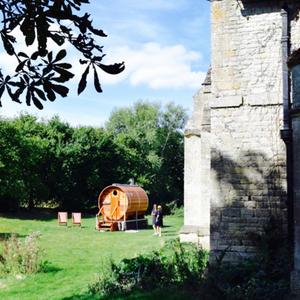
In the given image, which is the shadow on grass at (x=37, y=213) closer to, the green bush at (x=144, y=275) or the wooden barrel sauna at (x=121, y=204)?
the wooden barrel sauna at (x=121, y=204)

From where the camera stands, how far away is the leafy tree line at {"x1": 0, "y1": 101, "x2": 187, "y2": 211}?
22.4 m

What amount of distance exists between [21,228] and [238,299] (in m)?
13.5

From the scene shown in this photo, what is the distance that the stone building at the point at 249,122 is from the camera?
22.1 feet

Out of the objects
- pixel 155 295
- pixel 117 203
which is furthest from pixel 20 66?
pixel 117 203

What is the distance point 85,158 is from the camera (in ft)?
89.7

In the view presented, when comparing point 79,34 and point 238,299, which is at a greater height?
point 79,34

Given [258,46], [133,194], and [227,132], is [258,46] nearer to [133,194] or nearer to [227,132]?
[227,132]

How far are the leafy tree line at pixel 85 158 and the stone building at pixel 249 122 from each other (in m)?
16.7

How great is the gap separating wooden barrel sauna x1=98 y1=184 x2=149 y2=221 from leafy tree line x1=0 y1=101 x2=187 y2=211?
622 centimetres

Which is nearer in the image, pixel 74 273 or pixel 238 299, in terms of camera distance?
pixel 238 299

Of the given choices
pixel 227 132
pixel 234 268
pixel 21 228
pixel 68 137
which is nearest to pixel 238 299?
pixel 234 268

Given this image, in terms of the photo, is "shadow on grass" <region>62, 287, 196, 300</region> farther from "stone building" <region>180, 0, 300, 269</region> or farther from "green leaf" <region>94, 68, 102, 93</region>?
"green leaf" <region>94, 68, 102, 93</region>

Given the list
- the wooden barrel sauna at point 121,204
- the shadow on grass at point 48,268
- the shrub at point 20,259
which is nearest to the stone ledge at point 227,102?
the shrub at point 20,259

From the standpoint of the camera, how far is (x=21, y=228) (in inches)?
652
